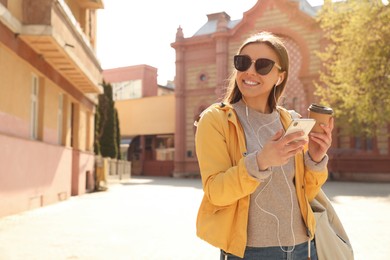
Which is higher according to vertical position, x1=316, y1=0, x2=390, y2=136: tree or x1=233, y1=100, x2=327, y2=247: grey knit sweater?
x1=316, y1=0, x2=390, y2=136: tree

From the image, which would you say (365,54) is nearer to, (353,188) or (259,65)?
(353,188)

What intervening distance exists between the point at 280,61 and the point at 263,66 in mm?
134

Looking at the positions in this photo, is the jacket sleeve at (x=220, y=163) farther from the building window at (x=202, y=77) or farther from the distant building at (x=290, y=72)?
the building window at (x=202, y=77)

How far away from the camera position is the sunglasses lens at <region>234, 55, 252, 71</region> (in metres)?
2.24

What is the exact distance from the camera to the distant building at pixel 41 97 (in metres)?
9.60

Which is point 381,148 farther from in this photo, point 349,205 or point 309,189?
point 309,189

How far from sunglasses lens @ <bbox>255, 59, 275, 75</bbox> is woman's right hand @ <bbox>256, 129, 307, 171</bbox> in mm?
483

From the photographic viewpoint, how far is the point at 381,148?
25.4m

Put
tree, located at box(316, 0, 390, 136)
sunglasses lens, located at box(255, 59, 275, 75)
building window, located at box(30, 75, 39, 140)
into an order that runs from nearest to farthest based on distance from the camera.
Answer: sunglasses lens, located at box(255, 59, 275, 75) < building window, located at box(30, 75, 39, 140) < tree, located at box(316, 0, 390, 136)

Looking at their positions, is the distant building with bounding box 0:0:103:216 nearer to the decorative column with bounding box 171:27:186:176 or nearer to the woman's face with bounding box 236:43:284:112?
the woman's face with bounding box 236:43:284:112

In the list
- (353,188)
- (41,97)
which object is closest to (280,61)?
(41,97)

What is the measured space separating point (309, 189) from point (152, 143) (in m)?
36.0

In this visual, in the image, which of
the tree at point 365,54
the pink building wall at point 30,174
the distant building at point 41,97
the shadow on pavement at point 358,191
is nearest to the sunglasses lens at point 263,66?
the distant building at point 41,97

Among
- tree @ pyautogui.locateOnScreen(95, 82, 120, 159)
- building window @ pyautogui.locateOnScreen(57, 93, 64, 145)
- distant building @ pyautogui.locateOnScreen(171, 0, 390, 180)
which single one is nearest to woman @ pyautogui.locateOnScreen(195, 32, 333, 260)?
building window @ pyautogui.locateOnScreen(57, 93, 64, 145)
